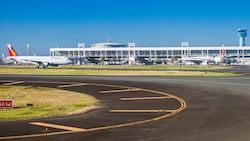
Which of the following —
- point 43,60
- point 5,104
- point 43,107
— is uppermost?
point 43,60

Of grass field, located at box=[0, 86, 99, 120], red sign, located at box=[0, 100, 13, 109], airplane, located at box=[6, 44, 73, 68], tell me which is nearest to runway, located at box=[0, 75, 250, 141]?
grass field, located at box=[0, 86, 99, 120]

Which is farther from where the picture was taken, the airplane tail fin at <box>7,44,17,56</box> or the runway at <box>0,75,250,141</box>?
the airplane tail fin at <box>7,44,17,56</box>

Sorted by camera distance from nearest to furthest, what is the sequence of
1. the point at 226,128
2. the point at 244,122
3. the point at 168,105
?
the point at 226,128, the point at 244,122, the point at 168,105

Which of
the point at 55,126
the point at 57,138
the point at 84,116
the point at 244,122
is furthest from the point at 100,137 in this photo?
the point at 244,122

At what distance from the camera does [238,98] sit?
91.8ft

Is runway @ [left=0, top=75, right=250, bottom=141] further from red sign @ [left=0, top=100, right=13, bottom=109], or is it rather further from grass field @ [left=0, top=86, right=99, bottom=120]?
red sign @ [left=0, top=100, right=13, bottom=109]

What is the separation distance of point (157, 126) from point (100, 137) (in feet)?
11.1

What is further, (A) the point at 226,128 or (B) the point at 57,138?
(A) the point at 226,128

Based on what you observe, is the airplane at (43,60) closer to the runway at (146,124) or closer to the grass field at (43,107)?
the grass field at (43,107)

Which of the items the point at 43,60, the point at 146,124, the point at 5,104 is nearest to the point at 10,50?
the point at 43,60

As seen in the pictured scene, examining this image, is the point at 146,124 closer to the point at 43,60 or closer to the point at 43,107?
the point at 43,107

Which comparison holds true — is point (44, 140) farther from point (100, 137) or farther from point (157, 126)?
point (157, 126)

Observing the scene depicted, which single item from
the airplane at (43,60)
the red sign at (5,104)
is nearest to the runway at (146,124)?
the red sign at (5,104)

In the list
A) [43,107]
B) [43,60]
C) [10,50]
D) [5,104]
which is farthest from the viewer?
[10,50]
